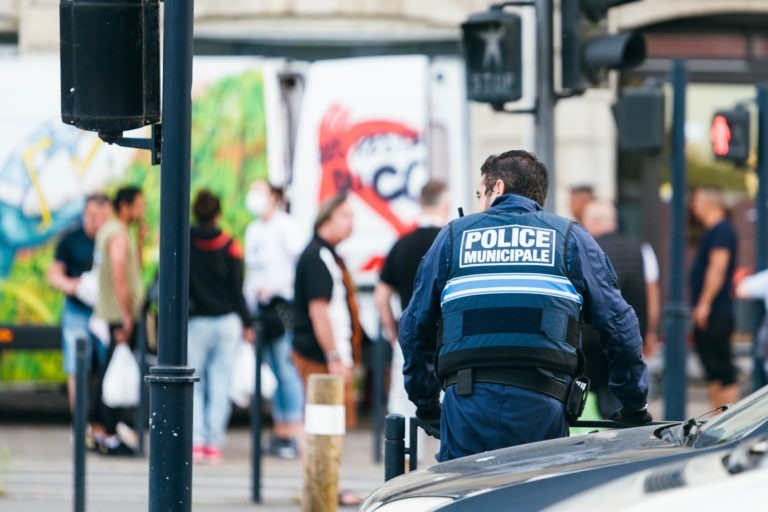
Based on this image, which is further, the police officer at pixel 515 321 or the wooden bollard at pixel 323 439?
the wooden bollard at pixel 323 439

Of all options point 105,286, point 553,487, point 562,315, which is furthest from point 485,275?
point 105,286

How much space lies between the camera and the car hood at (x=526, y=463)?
4.29 metres

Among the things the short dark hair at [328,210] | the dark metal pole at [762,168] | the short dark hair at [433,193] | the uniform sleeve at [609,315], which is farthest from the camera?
the dark metal pole at [762,168]

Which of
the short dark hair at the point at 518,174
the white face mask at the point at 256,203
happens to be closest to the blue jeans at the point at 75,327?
the white face mask at the point at 256,203

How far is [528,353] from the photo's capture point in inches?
206

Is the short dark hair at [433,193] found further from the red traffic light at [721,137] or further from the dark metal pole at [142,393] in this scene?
the red traffic light at [721,137]

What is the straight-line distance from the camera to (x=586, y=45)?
9148mm

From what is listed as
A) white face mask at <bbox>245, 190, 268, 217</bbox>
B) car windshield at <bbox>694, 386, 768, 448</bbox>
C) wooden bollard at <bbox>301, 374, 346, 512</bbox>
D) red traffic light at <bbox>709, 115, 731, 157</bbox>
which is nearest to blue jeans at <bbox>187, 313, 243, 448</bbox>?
white face mask at <bbox>245, 190, 268, 217</bbox>

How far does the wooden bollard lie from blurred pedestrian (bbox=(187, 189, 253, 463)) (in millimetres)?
3159

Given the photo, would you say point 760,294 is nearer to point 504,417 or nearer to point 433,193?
point 433,193

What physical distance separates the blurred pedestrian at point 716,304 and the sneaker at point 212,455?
4233 millimetres

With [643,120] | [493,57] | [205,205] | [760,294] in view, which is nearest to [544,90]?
[493,57]

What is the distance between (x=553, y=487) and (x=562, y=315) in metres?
1.28

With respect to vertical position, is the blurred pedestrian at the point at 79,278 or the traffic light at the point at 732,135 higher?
the traffic light at the point at 732,135
